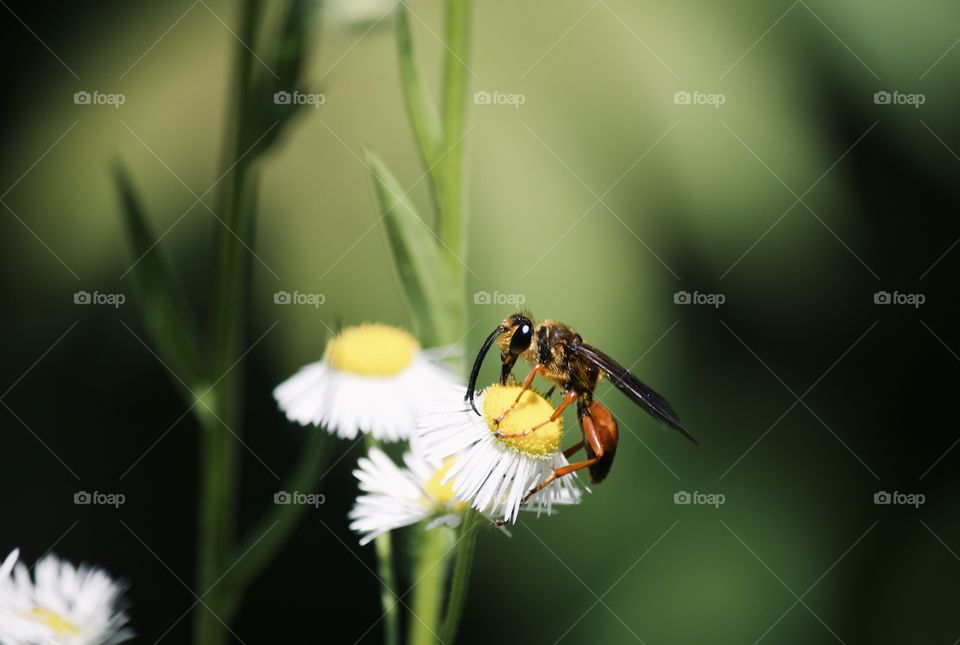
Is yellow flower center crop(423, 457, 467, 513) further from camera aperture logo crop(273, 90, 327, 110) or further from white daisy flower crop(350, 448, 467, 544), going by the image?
camera aperture logo crop(273, 90, 327, 110)

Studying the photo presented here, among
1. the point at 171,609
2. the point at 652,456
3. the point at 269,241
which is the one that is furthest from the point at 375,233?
the point at 171,609

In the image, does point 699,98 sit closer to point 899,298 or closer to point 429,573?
point 899,298

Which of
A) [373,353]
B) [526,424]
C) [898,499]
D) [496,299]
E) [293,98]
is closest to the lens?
[526,424]

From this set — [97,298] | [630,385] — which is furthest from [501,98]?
[630,385]

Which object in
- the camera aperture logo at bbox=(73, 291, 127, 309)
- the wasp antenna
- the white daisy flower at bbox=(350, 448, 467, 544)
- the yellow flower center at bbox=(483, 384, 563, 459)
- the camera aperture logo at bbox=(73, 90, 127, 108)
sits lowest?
the white daisy flower at bbox=(350, 448, 467, 544)

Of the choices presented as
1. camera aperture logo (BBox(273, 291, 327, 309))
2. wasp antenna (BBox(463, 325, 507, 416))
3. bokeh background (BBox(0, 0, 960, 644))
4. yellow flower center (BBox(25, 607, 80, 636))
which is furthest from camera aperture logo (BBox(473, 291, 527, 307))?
yellow flower center (BBox(25, 607, 80, 636))

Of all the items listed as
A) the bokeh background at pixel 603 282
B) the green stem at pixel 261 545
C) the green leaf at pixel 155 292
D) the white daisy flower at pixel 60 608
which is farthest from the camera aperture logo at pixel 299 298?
the white daisy flower at pixel 60 608

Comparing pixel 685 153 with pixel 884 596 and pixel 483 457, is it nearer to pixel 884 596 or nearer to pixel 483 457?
pixel 884 596
